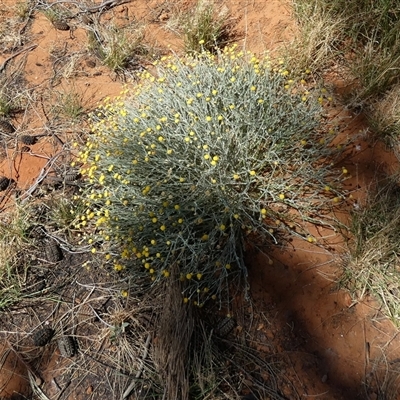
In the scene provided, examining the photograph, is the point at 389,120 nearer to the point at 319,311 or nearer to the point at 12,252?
the point at 319,311

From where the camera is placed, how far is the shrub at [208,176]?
2.60 m

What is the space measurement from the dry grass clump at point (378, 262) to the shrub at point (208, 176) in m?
0.26

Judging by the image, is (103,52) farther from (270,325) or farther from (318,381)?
(318,381)

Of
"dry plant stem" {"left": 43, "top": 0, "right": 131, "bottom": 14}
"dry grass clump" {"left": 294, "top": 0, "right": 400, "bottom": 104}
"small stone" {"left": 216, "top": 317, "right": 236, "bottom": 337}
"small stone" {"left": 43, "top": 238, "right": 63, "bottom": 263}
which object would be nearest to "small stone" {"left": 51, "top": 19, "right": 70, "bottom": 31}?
"dry plant stem" {"left": 43, "top": 0, "right": 131, "bottom": 14}

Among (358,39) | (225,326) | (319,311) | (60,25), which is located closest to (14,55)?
(60,25)

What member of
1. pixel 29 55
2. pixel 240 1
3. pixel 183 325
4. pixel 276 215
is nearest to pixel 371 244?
pixel 276 215

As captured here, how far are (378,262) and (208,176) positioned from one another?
1104mm

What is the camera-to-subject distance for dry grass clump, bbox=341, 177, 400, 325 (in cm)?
247

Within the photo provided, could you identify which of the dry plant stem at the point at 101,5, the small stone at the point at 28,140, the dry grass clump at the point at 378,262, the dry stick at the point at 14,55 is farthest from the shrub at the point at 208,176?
the dry plant stem at the point at 101,5

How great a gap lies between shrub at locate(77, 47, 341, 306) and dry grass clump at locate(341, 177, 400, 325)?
0.26 meters

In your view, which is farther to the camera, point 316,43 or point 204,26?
point 204,26

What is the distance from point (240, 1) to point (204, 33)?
0.75 m

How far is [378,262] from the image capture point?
8.25 ft

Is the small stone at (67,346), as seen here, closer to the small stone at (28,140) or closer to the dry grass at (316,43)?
the small stone at (28,140)
